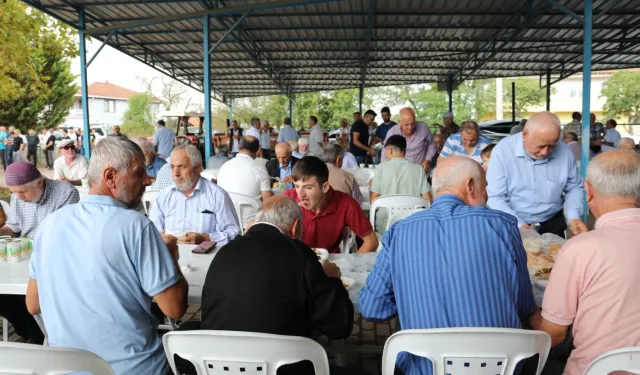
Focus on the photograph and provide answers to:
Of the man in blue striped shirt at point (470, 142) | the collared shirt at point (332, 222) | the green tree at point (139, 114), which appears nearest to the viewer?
the collared shirt at point (332, 222)

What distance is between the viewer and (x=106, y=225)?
1821 mm

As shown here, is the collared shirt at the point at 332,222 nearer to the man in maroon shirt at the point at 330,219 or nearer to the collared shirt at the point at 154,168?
the man in maroon shirt at the point at 330,219

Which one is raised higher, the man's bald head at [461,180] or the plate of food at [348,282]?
the man's bald head at [461,180]

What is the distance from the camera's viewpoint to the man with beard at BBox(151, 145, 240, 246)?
372 cm

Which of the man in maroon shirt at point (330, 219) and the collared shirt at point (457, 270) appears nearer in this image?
the collared shirt at point (457, 270)

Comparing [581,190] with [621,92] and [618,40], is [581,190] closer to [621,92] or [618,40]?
[618,40]

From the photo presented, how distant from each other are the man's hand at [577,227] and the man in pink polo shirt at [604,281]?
1.35 m

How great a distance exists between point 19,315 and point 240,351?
8.33 ft

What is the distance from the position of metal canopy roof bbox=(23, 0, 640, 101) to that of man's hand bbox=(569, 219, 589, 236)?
5.79m

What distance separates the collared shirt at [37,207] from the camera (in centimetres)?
355

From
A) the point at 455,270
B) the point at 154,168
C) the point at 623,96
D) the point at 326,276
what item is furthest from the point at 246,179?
the point at 623,96

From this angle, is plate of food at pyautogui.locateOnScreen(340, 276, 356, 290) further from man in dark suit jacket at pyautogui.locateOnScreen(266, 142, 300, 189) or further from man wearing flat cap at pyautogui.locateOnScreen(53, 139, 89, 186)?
man wearing flat cap at pyautogui.locateOnScreen(53, 139, 89, 186)

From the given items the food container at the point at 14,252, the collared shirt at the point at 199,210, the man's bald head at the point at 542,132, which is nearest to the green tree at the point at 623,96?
the man's bald head at the point at 542,132

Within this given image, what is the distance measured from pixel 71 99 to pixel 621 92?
3734cm
